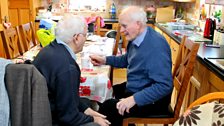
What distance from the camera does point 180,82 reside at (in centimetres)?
178

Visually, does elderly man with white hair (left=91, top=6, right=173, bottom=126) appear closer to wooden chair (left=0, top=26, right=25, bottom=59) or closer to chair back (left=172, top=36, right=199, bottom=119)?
chair back (left=172, top=36, right=199, bottom=119)

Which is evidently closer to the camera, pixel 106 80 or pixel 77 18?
pixel 77 18

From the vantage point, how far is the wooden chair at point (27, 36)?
10.2 feet

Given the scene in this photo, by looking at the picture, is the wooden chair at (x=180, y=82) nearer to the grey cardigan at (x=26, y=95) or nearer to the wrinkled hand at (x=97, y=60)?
the wrinkled hand at (x=97, y=60)

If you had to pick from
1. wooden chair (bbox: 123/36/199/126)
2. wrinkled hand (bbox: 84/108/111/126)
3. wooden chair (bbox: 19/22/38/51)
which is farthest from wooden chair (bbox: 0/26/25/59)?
wooden chair (bbox: 123/36/199/126)

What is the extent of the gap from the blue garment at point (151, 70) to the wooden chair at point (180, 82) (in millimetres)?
83

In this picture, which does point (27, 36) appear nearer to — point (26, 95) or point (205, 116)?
point (26, 95)

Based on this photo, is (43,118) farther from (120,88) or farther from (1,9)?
(1,9)

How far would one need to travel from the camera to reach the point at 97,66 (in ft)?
6.89

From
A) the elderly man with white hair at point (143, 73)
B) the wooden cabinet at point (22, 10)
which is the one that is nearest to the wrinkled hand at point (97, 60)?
the elderly man with white hair at point (143, 73)

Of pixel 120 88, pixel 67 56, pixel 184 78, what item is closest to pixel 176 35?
pixel 120 88

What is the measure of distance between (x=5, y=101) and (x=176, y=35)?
102 inches

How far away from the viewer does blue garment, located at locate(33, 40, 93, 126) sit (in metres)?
1.33

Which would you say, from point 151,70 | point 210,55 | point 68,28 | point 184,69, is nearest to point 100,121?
point 151,70
